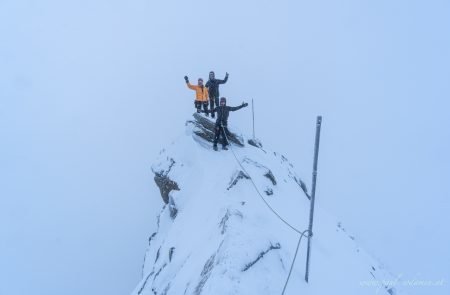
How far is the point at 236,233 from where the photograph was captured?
10.1 m

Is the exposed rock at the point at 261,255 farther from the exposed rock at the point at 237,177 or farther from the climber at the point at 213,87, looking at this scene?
the climber at the point at 213,87

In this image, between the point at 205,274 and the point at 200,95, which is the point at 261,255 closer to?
the point at 205,274

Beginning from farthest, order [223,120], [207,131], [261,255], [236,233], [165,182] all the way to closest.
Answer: [165,182]
[207,131]
[223,120]
[236,233]
[261,255]

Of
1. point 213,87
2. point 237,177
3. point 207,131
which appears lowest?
point 237,177

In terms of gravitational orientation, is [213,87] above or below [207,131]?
above

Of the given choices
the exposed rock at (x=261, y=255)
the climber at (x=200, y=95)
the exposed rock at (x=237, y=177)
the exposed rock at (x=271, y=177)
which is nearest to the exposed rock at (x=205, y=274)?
the exposed rock at (x=261, y=255)

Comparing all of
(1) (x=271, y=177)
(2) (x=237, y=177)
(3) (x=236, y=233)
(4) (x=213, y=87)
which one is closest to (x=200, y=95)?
(4) (x=213, y=87)

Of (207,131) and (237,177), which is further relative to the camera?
(207,131)

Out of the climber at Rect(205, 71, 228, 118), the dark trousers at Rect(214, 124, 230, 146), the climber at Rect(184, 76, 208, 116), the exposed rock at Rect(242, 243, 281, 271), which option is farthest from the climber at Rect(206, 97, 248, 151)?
the exposed rock at Rect(242, 243, 281, 271)

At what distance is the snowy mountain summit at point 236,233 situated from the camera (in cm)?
904

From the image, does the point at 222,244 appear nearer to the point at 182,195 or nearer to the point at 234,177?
the point at 234,177

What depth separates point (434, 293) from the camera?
79.7 m

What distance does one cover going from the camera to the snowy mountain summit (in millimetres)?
9045

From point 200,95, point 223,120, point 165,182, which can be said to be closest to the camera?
point 223,120
